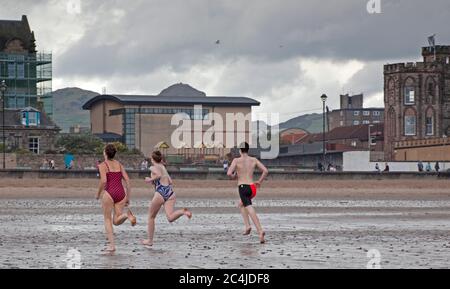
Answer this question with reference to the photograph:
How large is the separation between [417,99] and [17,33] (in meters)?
41.1

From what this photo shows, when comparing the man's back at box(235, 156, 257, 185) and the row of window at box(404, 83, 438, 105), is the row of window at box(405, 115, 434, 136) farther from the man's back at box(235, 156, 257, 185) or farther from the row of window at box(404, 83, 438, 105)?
Answer: the man's back at box(235, 156, 257, 185)

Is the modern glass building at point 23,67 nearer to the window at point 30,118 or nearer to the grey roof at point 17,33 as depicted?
the grey roof at point 17,33

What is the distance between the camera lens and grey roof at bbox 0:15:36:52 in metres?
118

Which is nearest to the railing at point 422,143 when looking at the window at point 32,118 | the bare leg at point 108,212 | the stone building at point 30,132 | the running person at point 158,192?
the stone building at point 30,132

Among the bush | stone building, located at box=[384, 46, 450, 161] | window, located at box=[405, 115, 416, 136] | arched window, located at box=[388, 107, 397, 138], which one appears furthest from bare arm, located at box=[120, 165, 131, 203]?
window, located at box=[405, 115, 416, 136]

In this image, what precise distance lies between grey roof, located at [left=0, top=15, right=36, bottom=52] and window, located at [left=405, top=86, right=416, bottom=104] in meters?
38.2

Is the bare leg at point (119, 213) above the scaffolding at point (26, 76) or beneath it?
beneath

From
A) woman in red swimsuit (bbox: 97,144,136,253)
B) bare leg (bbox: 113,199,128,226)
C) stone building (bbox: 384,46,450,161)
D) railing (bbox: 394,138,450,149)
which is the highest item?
stone building (bbox: 384,46,450,161)

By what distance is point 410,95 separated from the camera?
122062 mm

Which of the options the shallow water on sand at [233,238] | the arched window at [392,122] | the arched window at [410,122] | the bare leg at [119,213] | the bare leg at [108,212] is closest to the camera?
the shallow water on sand at [233,238]

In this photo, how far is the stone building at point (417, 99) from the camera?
12050 centimetres

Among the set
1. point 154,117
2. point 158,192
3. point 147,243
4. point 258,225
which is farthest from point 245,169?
point 154,117

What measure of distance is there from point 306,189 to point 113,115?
9306 cm

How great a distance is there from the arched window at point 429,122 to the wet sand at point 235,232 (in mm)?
73770
